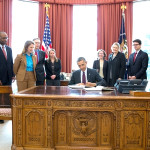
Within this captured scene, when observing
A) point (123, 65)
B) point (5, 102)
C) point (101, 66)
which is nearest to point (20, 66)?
point (5, 102)

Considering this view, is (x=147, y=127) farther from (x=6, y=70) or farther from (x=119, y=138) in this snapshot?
(x=6, y=70)

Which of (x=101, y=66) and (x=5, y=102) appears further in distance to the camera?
(x=101, y=66)

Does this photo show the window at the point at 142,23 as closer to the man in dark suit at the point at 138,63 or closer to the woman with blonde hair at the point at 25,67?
the man in dark suit at the point at 138,63

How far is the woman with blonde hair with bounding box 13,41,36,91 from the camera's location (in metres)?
4.05

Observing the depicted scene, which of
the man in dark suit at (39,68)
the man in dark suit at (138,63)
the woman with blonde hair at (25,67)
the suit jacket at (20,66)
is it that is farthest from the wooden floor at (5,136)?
the man in dark suit at (138,63)

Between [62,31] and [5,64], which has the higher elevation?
[62,31]

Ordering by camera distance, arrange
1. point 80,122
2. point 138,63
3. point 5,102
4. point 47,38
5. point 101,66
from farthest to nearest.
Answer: point 47,38, point 101,66, point 138,63, point 5,102, point 80,122

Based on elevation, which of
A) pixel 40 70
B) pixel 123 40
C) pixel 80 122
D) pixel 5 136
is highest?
pixel 123 40

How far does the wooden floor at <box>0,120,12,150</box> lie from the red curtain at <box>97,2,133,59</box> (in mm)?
3883

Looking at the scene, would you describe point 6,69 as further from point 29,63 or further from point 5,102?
point 5,102

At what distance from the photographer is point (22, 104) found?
2.66 metres

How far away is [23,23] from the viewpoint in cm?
660

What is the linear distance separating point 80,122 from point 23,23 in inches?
186

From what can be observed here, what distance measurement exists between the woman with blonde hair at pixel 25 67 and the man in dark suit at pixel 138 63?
6.81 feet
